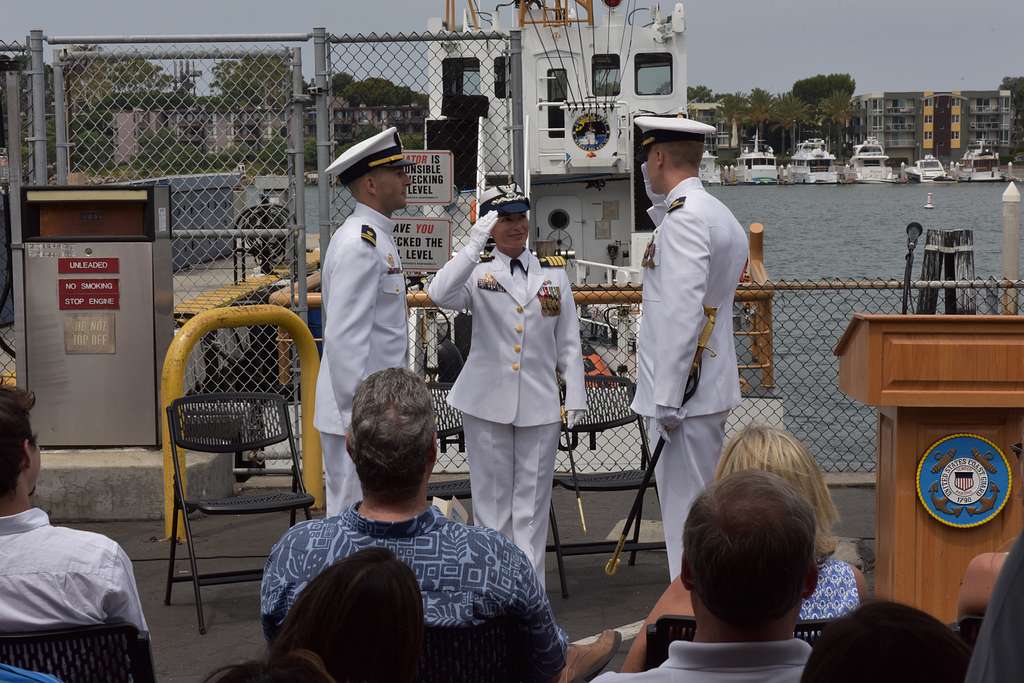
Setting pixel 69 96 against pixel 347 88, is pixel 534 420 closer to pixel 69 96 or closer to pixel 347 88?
pixel 347 88

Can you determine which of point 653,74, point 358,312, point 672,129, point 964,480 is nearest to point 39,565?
point 358,312

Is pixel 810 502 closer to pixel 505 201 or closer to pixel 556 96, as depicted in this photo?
pixel 505 201

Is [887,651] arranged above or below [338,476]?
above

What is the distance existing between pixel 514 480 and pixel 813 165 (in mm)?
140368

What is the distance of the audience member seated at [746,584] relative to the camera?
2445mm

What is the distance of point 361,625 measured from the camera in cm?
253

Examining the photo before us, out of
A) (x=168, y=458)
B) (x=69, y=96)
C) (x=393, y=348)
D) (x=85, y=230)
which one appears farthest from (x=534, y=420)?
(x=69, y=96)

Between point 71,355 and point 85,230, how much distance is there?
681mm

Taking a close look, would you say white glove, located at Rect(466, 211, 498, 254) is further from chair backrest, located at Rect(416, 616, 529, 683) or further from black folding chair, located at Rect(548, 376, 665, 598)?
chair backrest, located at Rect(416, 616, 529, 683)

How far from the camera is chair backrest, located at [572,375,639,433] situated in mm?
6961

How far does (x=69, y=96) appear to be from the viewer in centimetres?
805

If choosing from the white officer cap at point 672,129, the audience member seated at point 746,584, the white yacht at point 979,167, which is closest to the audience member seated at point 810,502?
the audience member seated at point 746,584

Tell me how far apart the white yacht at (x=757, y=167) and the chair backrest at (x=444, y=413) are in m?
139

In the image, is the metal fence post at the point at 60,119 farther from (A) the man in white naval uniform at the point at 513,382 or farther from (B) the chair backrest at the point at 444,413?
(A) the man in white naval uniform at the point at 513,382
